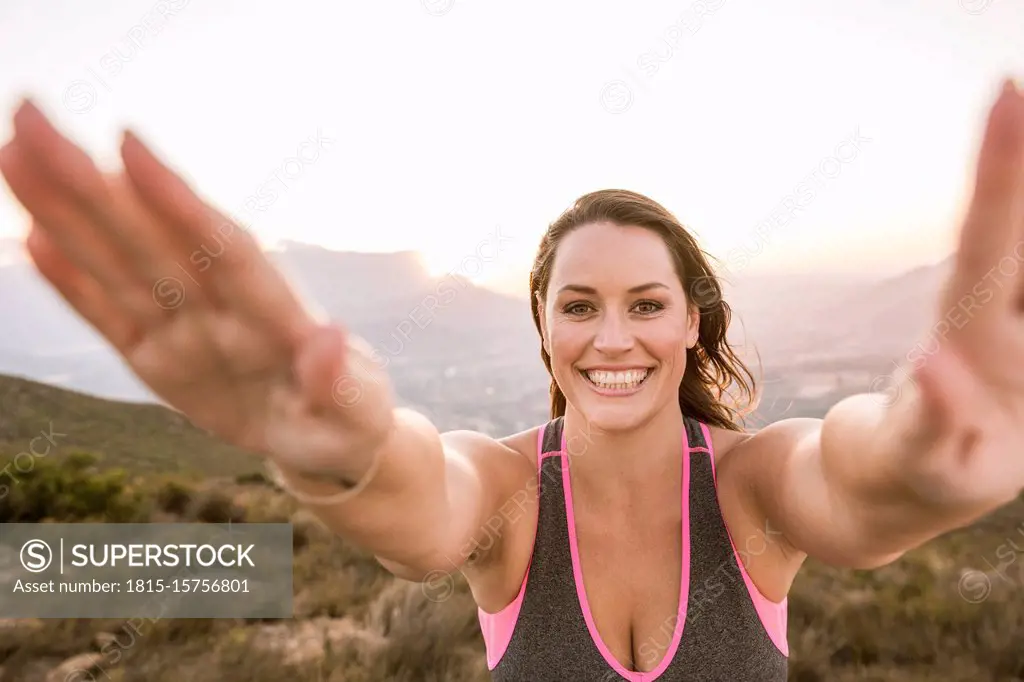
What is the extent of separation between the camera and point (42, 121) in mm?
1080

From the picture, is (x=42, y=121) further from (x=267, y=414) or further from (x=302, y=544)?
(x=302, y=544)

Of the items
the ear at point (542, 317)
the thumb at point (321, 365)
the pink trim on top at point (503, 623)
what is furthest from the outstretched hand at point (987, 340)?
the ear at point (542, 317)

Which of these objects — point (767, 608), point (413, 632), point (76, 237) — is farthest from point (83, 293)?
point (413, 632)

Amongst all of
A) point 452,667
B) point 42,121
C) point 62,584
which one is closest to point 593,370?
point 42,121

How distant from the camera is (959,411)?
1.18m

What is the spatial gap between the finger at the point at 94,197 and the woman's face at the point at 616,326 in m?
1.39

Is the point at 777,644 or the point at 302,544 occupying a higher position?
the point at 777,644

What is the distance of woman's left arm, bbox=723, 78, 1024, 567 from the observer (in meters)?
1.06

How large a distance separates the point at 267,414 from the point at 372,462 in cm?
23

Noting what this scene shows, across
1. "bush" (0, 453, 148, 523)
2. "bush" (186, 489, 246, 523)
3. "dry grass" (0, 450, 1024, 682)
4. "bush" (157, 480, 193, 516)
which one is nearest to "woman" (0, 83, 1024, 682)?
"dry grass" (0, 450, 1024, 682)

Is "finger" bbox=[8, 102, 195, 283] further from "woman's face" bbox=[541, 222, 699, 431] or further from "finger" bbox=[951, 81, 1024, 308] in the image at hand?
"woman's face" bbox=[541, 222, 699, 431]

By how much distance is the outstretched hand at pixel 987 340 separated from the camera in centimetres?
104

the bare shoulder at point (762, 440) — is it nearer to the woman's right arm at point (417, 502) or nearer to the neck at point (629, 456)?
the neck at point (629, 456)

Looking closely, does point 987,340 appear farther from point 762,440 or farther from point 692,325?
point 692,325
